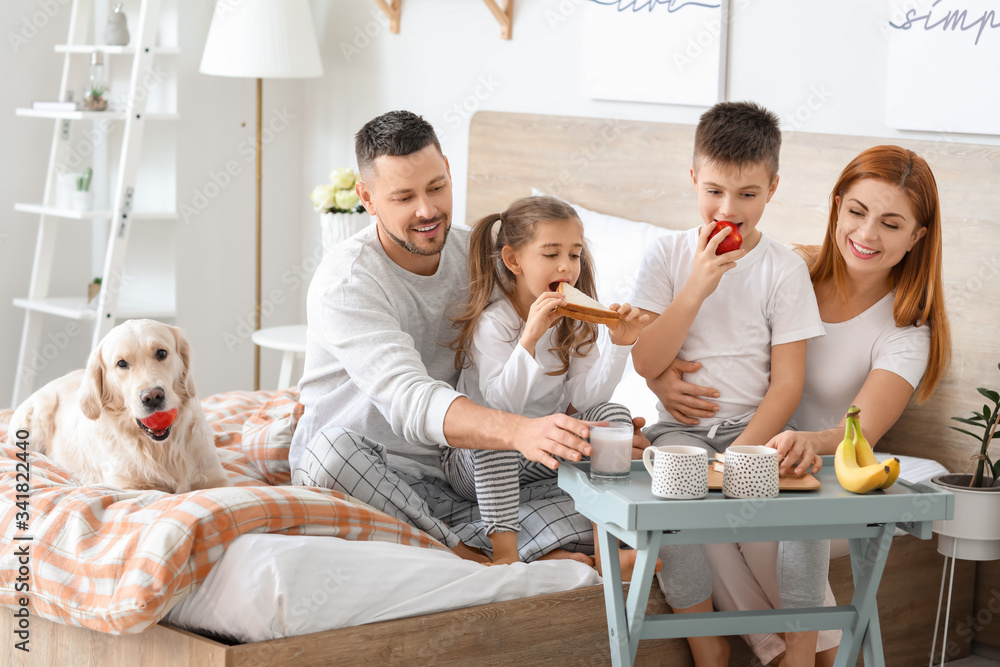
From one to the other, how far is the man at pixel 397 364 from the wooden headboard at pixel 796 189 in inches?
34.7

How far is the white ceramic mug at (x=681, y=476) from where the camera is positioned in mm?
1478

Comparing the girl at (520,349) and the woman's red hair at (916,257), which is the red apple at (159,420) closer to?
the girl at (520,349)

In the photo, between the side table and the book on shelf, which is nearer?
the side table

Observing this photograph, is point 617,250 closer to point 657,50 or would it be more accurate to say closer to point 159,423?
point 657,50

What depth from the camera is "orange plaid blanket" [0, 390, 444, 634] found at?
5.11 feet

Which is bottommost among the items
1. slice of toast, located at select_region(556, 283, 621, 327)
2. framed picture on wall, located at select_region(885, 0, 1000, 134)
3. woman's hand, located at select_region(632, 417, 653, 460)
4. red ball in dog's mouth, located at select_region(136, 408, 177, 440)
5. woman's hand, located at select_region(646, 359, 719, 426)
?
woman's hand, located at select_region(632, 417, 653, 460)

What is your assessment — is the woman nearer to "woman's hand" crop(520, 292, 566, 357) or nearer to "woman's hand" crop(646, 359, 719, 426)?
"woman's hand" crop(646, 359, 719, 426)

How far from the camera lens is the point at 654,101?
114 inches

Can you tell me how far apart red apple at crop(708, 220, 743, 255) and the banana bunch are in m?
0.37

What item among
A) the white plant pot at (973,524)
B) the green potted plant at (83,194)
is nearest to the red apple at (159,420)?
the white plant pot at (973,524)

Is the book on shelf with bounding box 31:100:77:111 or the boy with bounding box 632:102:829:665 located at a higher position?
the book on shelf with bounding box 31:100:77:111

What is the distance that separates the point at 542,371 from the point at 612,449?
326mm

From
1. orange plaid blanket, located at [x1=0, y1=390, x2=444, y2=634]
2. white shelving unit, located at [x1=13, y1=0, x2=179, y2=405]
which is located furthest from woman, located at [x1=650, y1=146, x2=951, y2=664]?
white shelving unit, located at [x1=13, y1=0, x2=179, y2=405]

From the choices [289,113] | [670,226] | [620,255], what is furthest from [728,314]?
[289,113]
